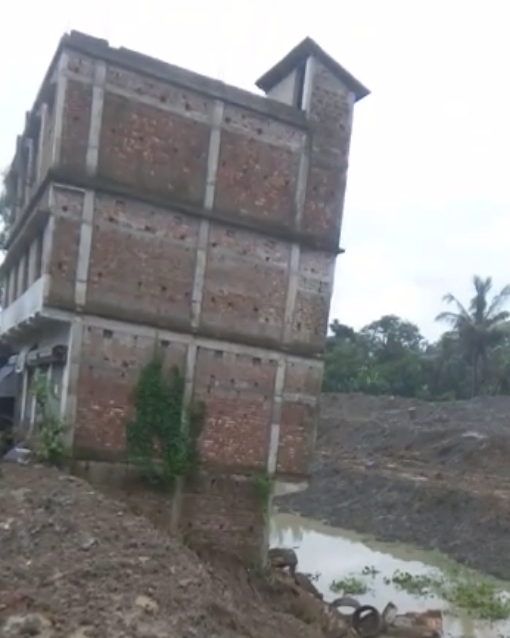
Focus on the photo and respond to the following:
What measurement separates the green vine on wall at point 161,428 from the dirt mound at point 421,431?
23.9 metres

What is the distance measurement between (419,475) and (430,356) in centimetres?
2109

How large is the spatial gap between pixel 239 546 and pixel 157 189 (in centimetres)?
595

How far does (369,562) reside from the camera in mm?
22359

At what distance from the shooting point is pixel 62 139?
11.1 m

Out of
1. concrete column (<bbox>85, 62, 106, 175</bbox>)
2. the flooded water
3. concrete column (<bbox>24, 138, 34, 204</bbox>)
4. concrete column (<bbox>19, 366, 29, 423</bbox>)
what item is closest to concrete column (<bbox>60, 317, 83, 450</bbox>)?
concrete column (<bbox>85, 62, 106, 175</bbox>)

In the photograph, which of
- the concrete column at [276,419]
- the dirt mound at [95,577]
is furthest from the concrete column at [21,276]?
the dirt mound at [95,577]

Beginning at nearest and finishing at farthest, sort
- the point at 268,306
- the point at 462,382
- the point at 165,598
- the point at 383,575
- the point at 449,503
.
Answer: the point at 165,598 < the point at 268,306 < the point at 383,575 < the point at 449,503 < the point at 462,382

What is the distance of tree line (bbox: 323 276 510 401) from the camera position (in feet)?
148

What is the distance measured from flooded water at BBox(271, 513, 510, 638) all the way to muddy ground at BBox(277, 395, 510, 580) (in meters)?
0.90

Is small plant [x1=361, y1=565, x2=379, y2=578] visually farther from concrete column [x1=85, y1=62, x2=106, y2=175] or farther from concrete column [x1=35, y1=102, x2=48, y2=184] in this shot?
concrete column [x1=85, y1=62, x2=106, y2=175]

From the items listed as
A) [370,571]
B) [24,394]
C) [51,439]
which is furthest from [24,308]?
[370,571]

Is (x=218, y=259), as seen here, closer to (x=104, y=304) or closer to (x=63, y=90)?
(x=104, y=304)

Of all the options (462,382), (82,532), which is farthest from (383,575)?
(462,382)

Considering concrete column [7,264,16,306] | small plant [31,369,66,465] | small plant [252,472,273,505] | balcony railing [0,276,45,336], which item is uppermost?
concrete column [7,264,16,306]
